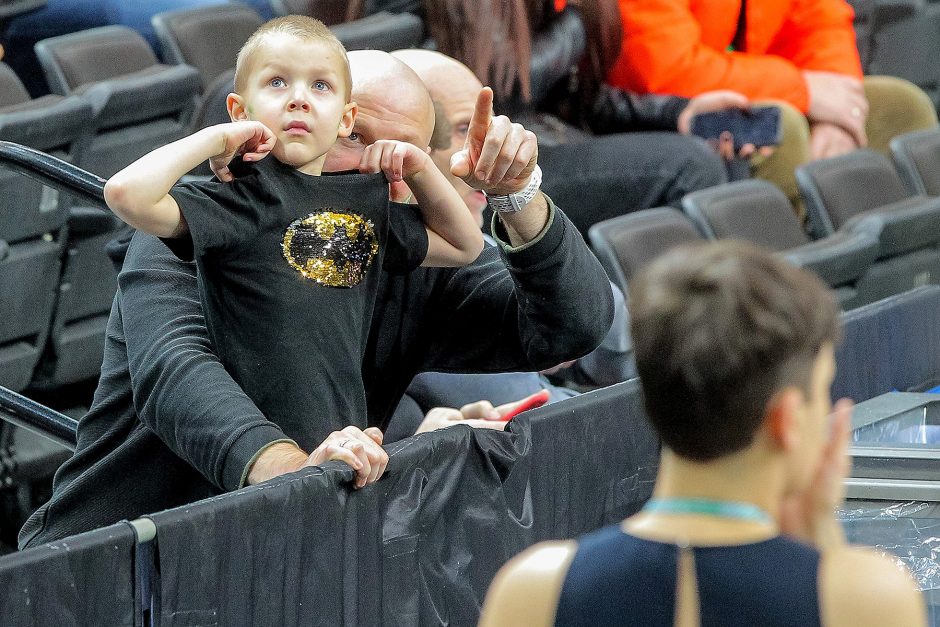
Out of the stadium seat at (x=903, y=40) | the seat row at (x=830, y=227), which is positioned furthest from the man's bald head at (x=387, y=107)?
the stadium seat at (x=903, y=40)

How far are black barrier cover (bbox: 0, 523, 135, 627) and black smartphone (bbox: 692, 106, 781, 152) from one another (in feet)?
9.89

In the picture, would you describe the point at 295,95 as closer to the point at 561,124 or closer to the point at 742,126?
the point at 561,124

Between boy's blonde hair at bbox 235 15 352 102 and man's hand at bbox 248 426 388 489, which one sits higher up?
boy's blonde hair at bbox 235 15 352 102

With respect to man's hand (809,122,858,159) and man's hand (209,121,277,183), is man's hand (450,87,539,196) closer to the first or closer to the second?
man's hand (209,121,277,183)

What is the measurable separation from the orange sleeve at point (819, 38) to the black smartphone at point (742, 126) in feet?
2.07

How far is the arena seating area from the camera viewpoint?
4.80 feet

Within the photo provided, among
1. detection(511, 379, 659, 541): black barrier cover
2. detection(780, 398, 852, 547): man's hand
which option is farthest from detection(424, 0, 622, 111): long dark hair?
detection(780, 398, 852, 547): man's hand

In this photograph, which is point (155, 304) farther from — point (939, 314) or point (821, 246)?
point (821, 246)

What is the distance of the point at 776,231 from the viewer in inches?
143

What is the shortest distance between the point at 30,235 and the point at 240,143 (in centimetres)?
179

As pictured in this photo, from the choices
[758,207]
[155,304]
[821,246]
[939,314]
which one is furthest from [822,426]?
[758,207]

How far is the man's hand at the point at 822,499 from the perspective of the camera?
937 mm

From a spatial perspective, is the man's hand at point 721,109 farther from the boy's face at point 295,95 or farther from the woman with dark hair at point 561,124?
the boy's face at point 295,95

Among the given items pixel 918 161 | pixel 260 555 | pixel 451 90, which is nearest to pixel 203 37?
pixel 451 90
